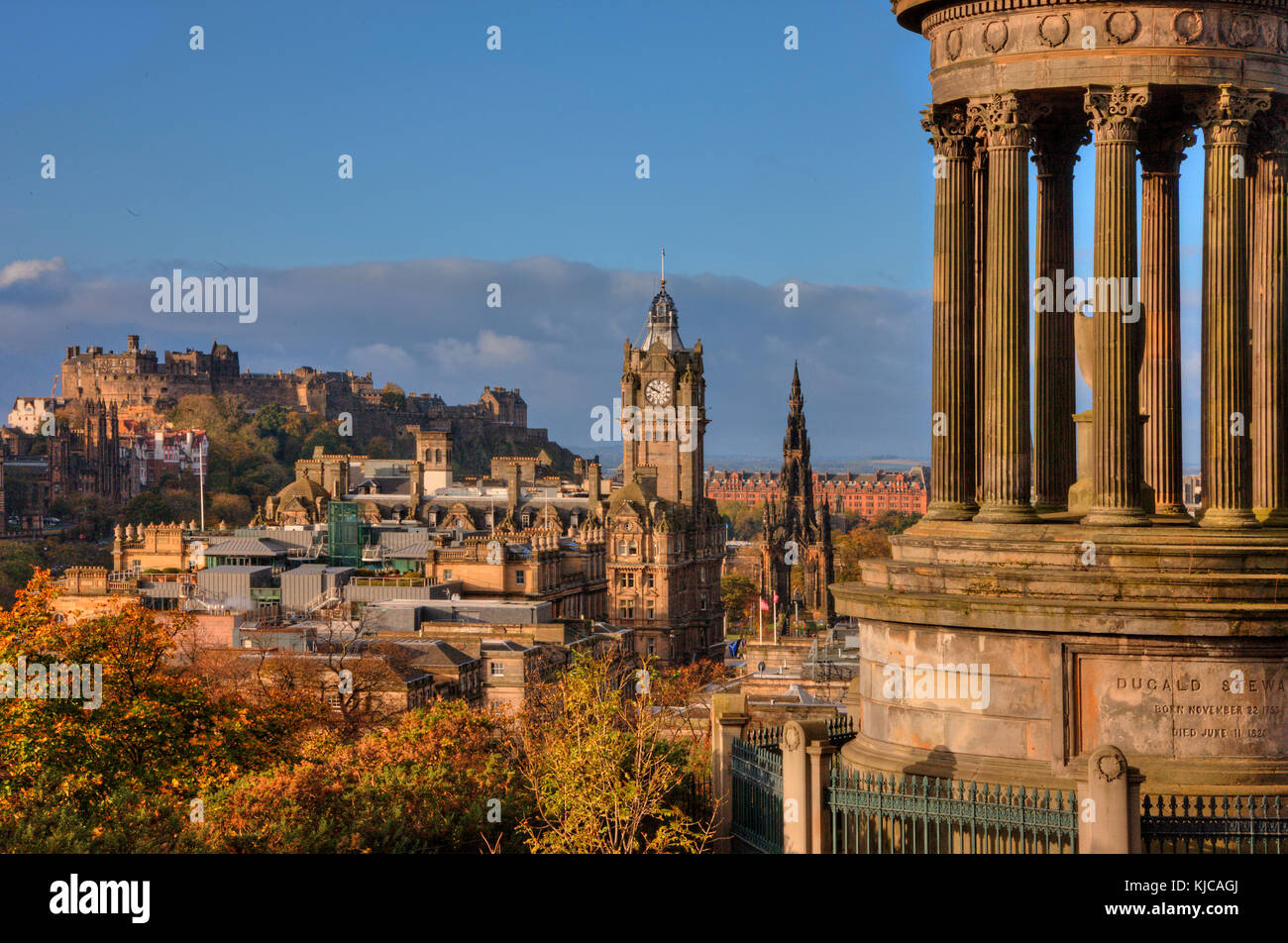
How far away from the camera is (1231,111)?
2419 centimetres

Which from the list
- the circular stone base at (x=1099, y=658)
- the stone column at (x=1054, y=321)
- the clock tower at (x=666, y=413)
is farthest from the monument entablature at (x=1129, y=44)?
the clock tower at (x=666, y=413)

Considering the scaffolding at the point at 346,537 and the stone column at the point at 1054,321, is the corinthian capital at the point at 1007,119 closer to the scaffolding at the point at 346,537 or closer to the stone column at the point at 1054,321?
the stone column at the point at 1054,321

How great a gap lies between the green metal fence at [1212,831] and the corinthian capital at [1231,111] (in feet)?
28.2

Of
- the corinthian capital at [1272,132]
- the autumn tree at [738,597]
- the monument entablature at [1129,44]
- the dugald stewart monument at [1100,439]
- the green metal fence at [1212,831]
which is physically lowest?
the autumn tree at [738,597]

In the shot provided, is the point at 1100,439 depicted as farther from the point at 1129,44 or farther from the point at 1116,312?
the point at 1129,44

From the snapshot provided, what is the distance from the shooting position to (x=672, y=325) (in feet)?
586

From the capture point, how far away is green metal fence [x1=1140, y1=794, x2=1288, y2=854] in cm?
2077

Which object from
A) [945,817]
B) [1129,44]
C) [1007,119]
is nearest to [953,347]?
[1007,119]

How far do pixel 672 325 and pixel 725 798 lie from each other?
154289mm

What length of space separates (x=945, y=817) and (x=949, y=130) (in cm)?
982

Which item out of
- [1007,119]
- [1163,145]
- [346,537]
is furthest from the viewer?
[346,537]

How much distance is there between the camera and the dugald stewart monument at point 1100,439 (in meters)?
22.7
